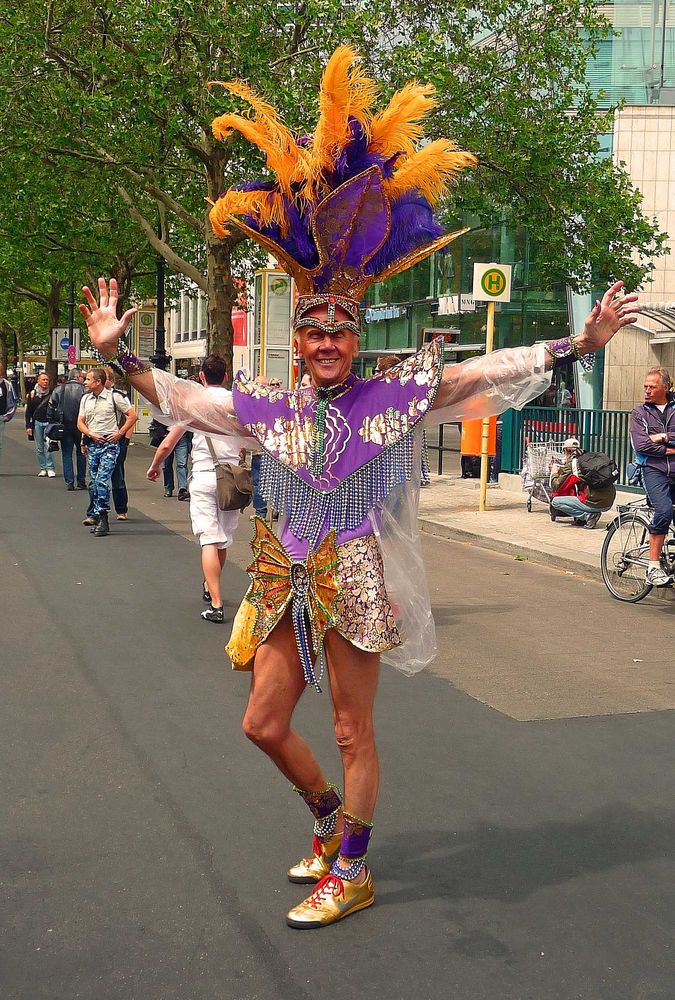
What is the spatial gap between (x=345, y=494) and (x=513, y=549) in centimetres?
955

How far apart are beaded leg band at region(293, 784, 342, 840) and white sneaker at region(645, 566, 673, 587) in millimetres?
6382

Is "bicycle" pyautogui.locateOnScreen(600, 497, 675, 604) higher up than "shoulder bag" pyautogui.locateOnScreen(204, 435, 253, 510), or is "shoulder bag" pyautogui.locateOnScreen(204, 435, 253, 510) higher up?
"shoulder bag" pyautogui.locateOnScreen(204, 435, 253, 510)

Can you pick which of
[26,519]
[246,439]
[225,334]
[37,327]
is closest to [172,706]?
[246,439]

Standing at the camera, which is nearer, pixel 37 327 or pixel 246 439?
pixel 246 439

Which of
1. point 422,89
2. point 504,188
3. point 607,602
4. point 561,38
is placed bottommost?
point 607,602

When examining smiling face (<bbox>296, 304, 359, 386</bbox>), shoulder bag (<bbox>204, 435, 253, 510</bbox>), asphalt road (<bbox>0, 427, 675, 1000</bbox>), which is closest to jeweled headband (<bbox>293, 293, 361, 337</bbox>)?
smiling face (<bbox>296, 304, 359, 386</bbox>)

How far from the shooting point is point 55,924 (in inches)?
151

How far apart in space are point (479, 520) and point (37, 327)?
7364 centimetres

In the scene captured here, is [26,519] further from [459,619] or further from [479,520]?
[459,619]

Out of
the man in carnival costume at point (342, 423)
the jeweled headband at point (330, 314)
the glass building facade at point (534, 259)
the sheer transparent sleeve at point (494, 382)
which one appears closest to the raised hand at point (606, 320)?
the man in carnival costume at point (342, 423)

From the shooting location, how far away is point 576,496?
14891 millimetres

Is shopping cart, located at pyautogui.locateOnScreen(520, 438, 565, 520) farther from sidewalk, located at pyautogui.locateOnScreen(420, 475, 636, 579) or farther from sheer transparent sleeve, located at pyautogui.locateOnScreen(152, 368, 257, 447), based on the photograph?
sheer transparent sleeve, located at pyautogui.locateOnScreen(152, 368, 257, 447)

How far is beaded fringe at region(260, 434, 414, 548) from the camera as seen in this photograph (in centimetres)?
403

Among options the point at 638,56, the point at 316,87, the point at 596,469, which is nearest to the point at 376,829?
the point at 596,469
